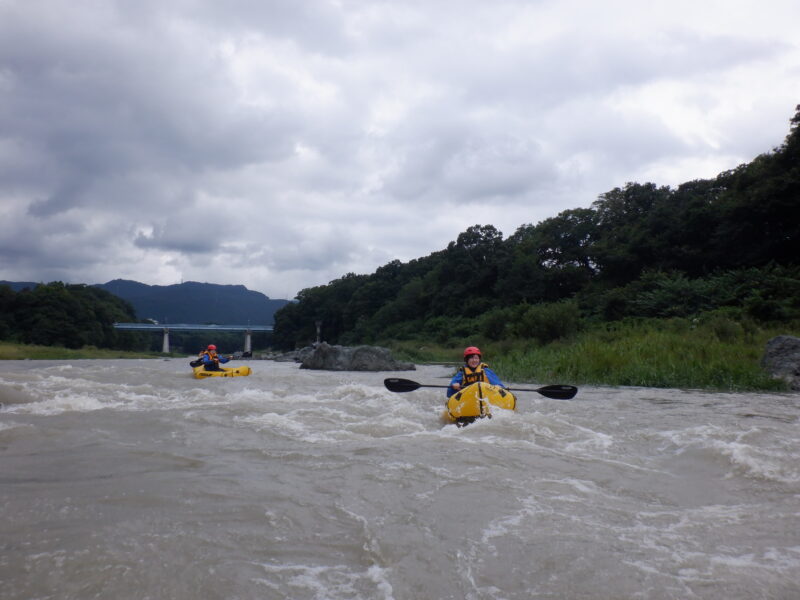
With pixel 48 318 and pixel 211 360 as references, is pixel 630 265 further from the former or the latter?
pixel 48 318

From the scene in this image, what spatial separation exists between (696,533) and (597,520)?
56 cm

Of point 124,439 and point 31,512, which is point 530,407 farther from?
point 31,512

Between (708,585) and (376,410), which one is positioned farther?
(376,410)

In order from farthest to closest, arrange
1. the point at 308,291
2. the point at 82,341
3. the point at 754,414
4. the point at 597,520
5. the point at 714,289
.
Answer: the point at 308,291 → the point at 82,341 → the point at 714,289 → the point at 754,414 → the point at 597,520

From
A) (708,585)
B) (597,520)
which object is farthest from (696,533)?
(708,585)

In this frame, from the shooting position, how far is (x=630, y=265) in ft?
112

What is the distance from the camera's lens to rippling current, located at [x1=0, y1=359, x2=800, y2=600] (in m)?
2.77

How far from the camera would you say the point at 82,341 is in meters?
53.0

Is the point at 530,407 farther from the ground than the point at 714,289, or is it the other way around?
the point at 714,289

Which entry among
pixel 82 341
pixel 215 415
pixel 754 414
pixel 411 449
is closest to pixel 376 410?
pixel 215 415

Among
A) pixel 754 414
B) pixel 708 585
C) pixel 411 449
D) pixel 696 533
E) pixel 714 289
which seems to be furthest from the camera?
pixel 714 289

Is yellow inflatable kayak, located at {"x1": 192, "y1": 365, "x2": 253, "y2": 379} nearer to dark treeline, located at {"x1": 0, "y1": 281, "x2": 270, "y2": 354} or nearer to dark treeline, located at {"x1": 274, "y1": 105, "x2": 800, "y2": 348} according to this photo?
dark treeline, located at {"x1": 274, "y1": 105, "x2": 800, "y2": 348}

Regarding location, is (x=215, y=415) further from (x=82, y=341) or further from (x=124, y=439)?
(x=82, y=341)

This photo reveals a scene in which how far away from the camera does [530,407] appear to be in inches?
393
